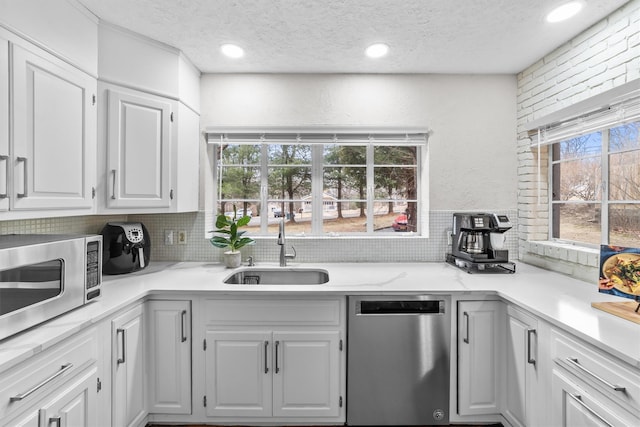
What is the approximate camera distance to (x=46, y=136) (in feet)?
4.86

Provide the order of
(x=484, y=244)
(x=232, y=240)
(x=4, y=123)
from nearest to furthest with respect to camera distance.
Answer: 1. (x=4, y=123)
2. (x=484, y=244)
3. (x=232, y=240)

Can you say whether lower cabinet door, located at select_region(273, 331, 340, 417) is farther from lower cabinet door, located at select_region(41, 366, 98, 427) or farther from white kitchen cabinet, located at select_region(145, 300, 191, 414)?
lower cabinet door, located at select_region(41, 366, 98, 427)

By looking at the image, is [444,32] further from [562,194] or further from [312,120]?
[562,194]

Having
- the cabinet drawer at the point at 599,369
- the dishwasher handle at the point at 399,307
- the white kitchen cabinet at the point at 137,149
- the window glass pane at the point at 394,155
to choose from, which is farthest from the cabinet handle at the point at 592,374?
the white kitchen cabinet at the point at 137,149

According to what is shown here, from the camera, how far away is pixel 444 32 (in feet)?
6.53

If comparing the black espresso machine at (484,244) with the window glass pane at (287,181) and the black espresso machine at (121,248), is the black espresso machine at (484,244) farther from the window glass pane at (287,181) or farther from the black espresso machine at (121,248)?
the black espresso machine at (121,248)

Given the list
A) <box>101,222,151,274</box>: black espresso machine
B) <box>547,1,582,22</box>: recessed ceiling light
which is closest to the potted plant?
<box>101,222,151,274</box>: black espresso machine

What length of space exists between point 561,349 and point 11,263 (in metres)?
2.19

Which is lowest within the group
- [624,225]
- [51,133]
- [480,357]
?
[480,357]

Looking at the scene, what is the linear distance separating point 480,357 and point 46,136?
2.49m

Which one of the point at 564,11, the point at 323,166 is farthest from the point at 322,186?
the point at 564,11

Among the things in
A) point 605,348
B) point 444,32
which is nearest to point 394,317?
point 605,348

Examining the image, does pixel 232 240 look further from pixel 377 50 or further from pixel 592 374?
pixel 592 374

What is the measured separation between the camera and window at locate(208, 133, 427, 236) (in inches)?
108
